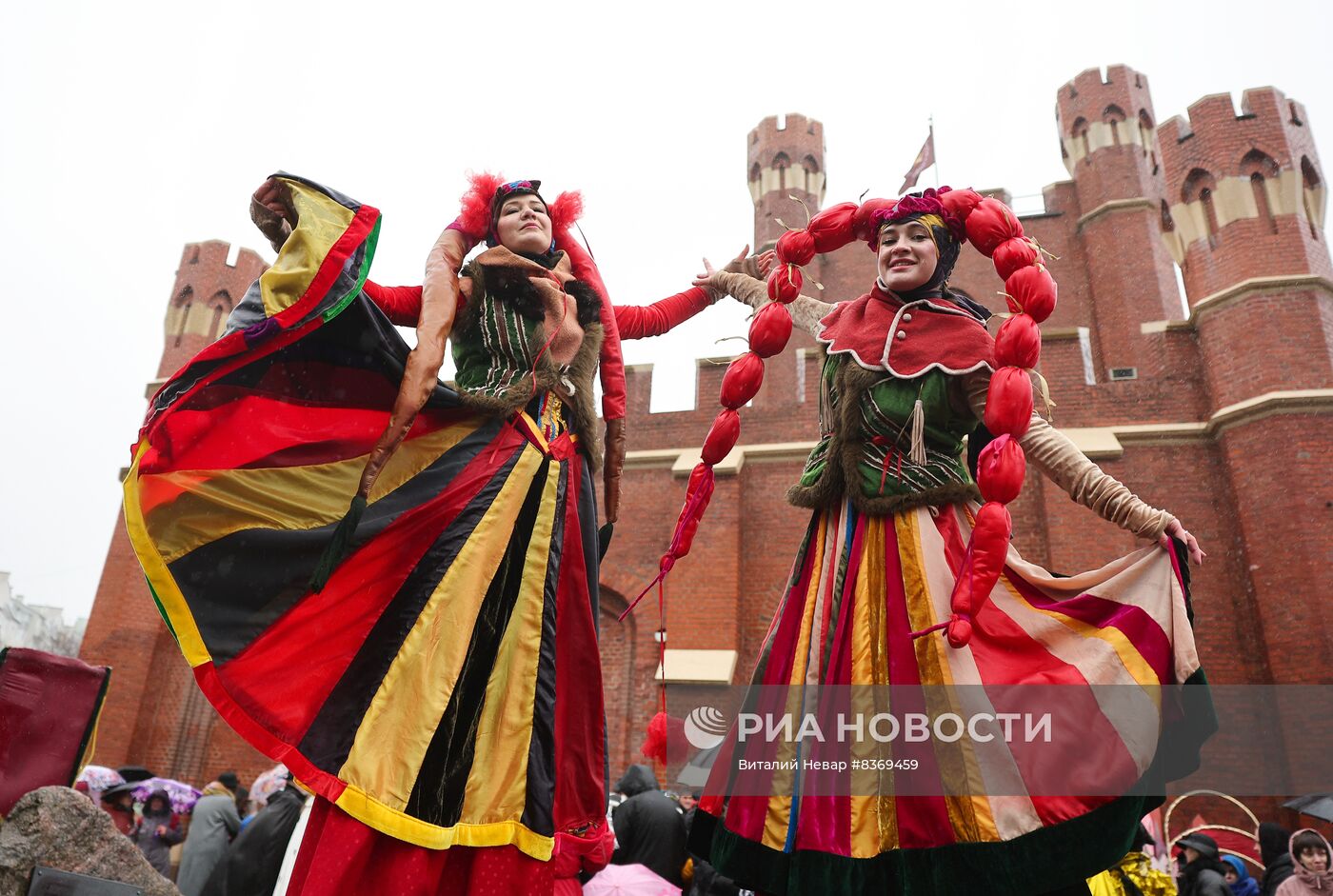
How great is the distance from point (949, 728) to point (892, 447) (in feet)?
3.06

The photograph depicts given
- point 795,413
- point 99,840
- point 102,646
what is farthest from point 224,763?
point 99,840

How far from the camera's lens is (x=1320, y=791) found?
8703 mm

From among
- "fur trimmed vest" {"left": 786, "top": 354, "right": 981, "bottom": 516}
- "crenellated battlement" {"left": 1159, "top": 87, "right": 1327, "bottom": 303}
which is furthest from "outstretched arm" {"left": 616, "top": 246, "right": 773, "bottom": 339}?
"crenellated battlement" {"left": 1159, "top": 87, "right": 1327, "bottom": 303}

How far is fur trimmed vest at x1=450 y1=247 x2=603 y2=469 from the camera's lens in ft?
10.6

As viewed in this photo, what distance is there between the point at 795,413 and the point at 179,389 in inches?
405

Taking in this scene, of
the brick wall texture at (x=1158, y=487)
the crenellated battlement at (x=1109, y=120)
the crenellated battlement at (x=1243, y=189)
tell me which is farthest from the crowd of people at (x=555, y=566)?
the crenellated battlement at (x=1109, y=120)

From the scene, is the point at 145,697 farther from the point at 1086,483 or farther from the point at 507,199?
the point at 1086,483

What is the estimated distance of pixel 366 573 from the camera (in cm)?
280

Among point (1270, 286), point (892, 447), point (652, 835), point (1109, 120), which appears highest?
point (1109, 120)

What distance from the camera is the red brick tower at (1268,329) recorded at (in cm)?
945

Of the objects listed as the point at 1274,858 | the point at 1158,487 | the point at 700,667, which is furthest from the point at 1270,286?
the point at 700,667

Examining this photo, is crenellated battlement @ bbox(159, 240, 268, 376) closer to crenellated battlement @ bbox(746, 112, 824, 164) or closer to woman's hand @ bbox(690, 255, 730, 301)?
crenellated battlement @ bbox(746, 112, 824, 164)

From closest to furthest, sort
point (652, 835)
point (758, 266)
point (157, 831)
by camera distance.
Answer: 1. point (758, 266)
2. point (652, 835)
3. point (157, 831)

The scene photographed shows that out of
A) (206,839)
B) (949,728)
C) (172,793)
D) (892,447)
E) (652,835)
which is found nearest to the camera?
(949,728)
